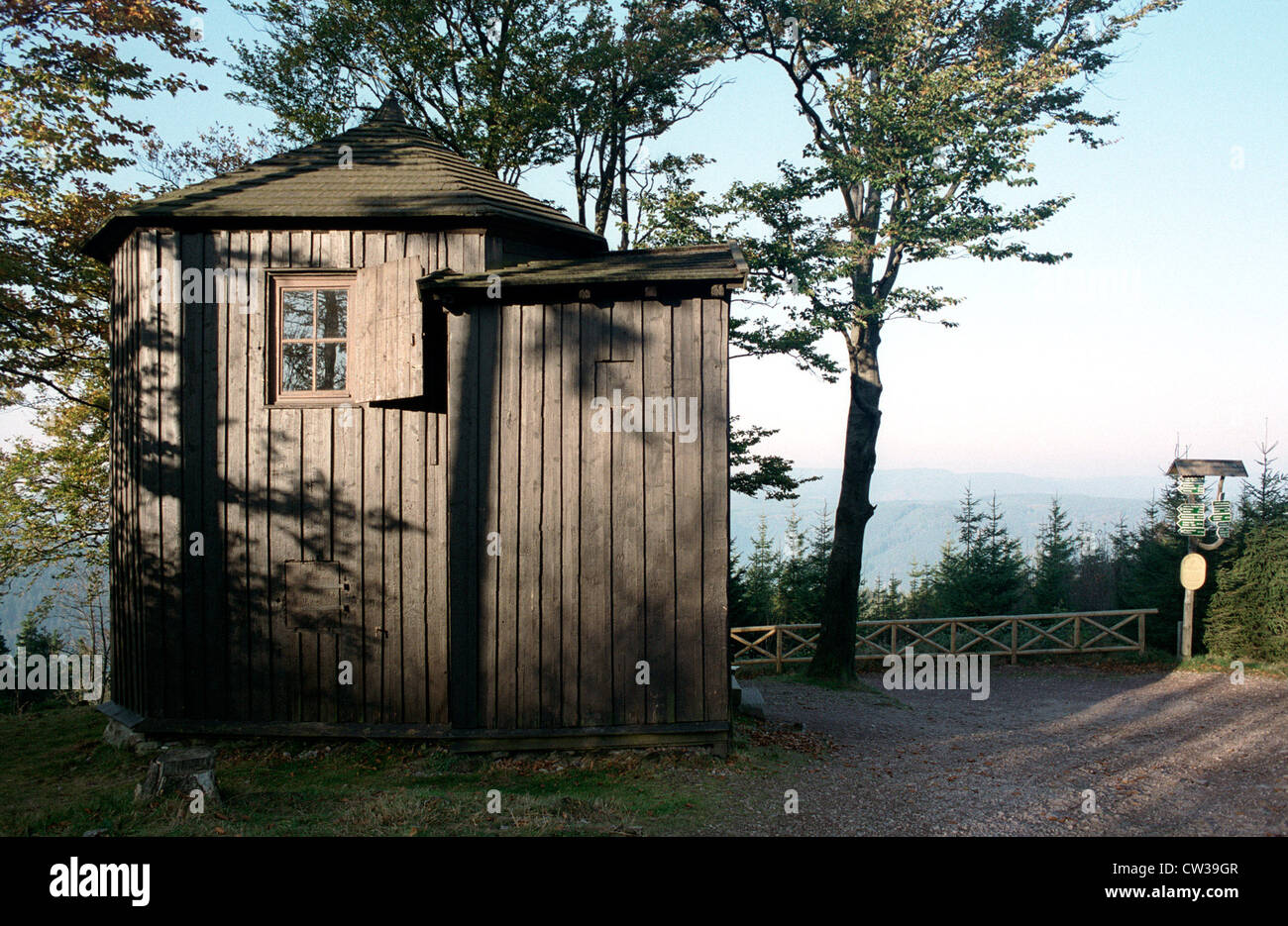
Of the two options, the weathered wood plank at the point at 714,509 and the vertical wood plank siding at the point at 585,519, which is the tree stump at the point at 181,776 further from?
the weathered wood plank at the point at 714,509

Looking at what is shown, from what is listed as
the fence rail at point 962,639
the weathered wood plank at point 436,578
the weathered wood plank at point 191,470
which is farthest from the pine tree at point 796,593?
the weathered wood plank at point 191,470

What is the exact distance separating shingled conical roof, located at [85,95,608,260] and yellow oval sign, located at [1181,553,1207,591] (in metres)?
13.8

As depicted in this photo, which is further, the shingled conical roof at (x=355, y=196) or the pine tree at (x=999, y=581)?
the pine tree at (x=999, y=581)

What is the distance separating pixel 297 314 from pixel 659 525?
4772 millimetres

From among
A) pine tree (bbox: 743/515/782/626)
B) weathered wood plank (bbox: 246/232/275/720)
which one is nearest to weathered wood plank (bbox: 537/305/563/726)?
weathered wood plank (bbox: 246/232/275/720)

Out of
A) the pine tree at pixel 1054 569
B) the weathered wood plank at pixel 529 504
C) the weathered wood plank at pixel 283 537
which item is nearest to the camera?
the weathered wood plank at pixel 529 504

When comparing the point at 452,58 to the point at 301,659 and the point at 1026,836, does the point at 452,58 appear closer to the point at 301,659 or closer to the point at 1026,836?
the point at 301,659

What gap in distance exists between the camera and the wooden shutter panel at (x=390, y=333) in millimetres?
7426

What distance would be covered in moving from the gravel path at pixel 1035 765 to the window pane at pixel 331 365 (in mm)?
5977

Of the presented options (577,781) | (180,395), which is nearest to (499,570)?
(577,781)

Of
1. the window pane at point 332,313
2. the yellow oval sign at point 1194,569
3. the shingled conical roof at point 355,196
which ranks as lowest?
the yellow oval sign at point 1194,569

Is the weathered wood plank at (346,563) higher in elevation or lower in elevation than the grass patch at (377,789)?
higher

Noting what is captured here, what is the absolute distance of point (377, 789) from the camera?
6801 mm

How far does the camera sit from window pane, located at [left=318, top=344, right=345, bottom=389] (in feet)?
27.5
